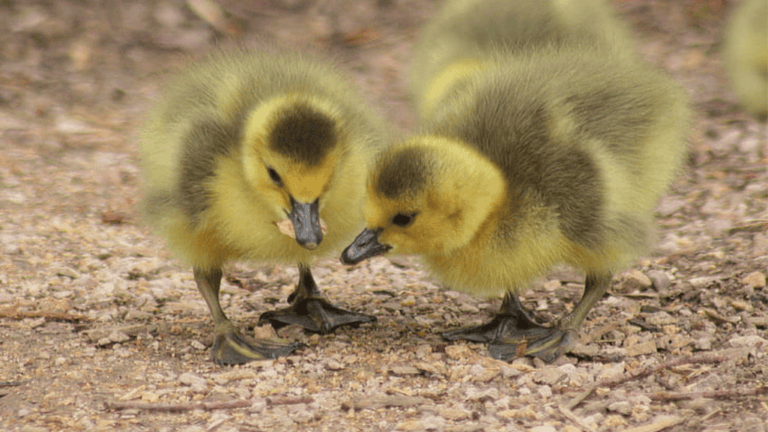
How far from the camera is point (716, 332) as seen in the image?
3.40 meters

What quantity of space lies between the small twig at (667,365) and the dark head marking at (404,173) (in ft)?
2.72

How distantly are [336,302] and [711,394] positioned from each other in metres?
1.60

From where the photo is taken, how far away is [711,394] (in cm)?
287

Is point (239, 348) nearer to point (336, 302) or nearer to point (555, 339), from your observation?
point (336, 302)

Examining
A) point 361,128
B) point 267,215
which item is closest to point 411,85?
point 361,128

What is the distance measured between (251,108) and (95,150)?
2571 mm

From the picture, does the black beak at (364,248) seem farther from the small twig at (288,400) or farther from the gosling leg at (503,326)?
the gosling leg at (503,326)

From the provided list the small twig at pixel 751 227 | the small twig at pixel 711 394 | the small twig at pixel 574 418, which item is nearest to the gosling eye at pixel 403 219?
the small twig at pixel 574 418

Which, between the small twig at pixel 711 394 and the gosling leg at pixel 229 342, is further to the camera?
the gosling leg at pixel 229 342

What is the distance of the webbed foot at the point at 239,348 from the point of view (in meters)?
3.36

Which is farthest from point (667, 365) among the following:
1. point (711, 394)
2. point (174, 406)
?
point (174, 406)

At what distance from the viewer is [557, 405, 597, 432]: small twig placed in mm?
2728

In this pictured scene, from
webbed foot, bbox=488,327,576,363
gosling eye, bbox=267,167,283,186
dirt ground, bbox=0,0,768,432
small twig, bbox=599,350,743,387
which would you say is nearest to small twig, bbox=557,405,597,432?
dirt ground, bbox=0,0,768,432

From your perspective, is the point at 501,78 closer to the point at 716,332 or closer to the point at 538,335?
the point at 538,335
